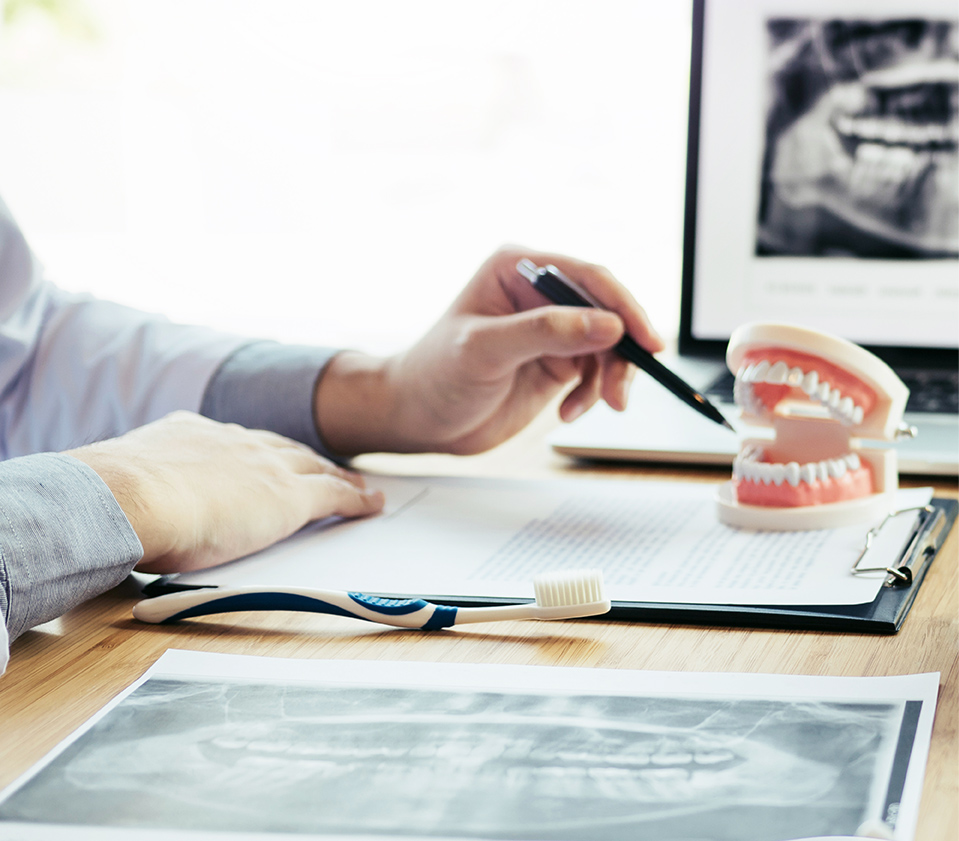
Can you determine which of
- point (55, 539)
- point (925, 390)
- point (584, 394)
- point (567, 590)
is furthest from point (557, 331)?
point (925, 390)

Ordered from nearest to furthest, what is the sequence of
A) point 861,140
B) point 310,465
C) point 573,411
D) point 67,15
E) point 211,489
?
point 211,489
point 310,465
point 573,411
point 861,140
point 67,15

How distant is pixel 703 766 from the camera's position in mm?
363

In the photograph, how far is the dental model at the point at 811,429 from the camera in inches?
25.8

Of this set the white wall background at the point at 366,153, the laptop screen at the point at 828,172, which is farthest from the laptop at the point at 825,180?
the white wall background at the point at 366,153

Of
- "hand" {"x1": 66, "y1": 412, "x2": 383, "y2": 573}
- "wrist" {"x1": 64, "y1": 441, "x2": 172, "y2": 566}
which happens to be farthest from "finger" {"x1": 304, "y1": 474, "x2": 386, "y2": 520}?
"wrist" {"x1": 64, "y1": 441, "x2": 172, "y2": 566}

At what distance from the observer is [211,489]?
0.61m

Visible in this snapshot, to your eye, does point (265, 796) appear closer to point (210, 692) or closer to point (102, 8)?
point (210, 692)

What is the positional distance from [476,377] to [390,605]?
321 mm

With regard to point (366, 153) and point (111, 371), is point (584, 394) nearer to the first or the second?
point (111, 371)

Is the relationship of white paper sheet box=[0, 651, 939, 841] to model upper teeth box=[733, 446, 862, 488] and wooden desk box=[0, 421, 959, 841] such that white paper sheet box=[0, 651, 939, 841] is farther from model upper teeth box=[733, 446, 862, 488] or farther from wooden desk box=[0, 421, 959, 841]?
model upper teeth box=[733, 446, 862, 488]

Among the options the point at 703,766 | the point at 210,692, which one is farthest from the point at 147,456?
the point at 703,766

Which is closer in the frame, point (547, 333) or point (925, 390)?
point (547, 333)

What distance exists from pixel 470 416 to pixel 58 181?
8.65 feet

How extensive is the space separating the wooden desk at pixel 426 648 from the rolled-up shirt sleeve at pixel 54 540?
2 centimetres
